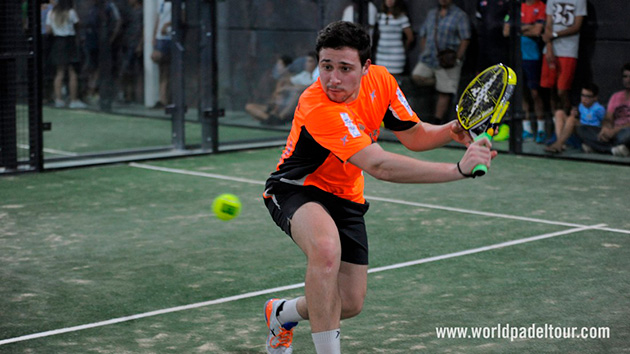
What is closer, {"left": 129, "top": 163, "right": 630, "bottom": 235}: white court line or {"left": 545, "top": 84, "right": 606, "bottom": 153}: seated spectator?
{"left": 129, "top": 163, "right": 630, "bottom": 235}: white court line

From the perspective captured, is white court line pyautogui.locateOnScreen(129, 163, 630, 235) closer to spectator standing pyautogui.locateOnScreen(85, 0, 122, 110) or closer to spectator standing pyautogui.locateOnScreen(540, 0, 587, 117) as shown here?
spectator standing pyautogui.locateOnScreen(85, 0, 122, 110)

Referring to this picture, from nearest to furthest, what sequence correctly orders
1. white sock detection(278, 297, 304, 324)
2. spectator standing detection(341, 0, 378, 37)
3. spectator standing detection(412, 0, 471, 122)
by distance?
1. white sock detection(278, 297, 304, 324)
2. spectator standing detection(412, 0, 471, 122)
3. spectator standing detection(341, 0, 378, 37)

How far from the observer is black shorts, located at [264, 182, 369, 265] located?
4.78 m

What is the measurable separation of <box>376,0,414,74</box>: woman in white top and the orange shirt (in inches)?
347

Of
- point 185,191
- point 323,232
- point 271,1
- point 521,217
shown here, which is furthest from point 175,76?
point 323,232

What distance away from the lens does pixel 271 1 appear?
1384 centimetres

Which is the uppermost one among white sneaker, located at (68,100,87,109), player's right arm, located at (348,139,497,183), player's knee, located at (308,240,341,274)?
player's right arm, located at (348,139,497,183)

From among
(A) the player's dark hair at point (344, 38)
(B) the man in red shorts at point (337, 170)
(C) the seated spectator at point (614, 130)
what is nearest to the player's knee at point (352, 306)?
(B) the man in red shorts at point (337, 170)

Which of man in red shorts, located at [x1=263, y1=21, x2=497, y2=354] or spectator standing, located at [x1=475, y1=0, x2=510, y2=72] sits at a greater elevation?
spectator standing, located at [x1=475, y1=0, x2=510, y2=72]

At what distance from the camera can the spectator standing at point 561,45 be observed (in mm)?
12078

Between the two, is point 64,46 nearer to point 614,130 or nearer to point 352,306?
point 614,130

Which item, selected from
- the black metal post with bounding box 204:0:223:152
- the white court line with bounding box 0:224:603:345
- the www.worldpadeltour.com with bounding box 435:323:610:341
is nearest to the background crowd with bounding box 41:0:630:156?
the black metal post with bounding box 204:0:223:152

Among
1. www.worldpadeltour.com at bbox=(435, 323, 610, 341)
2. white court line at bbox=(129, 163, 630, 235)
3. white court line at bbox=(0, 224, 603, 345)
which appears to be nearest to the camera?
www.worldpadeltour.com at bbox=(435, 323, 610, 341)

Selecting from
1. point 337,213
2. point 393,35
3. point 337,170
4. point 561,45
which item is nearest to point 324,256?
point 337,213
